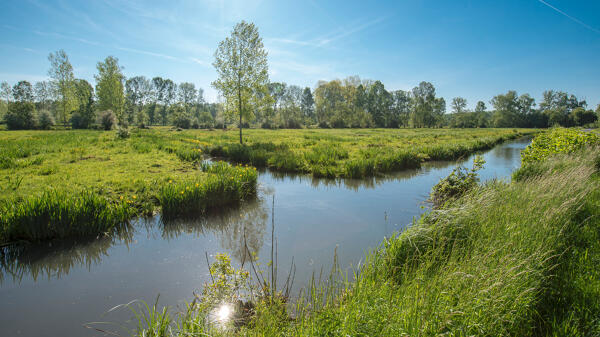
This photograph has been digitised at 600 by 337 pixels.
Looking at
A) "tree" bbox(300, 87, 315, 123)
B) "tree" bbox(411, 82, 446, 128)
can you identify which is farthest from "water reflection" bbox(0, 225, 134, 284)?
"tree" bbox(300, 87, 315, 123)

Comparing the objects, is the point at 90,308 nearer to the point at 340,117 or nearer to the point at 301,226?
the point at 301,226

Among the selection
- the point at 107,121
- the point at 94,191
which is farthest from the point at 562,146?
the point at 107,121

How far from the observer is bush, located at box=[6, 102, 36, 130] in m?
38.1

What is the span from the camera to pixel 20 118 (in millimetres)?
38406

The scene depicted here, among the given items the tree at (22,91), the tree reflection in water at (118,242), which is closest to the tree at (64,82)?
the tree at (22,91)

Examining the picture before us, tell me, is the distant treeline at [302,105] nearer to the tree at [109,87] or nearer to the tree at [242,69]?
the tree at [109,87]

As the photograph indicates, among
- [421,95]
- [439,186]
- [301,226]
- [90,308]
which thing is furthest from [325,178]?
[421,95]

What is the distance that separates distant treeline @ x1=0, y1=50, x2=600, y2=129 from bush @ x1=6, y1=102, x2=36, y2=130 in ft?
21.1

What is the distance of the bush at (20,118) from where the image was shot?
38.1m

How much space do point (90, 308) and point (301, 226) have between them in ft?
14.8

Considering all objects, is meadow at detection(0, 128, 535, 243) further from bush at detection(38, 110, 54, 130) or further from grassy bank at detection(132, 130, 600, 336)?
bush at detection(38, 110, 54, 130)

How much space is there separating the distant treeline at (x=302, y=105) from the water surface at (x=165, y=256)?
47.0m

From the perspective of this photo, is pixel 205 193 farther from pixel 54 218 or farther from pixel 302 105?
pixel 302 105

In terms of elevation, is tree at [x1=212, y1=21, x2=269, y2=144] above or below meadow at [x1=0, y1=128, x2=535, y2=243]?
above
